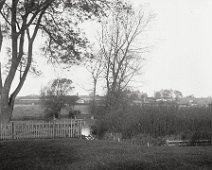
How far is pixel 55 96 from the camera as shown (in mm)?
52500

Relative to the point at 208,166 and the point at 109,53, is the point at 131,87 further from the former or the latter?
the point at 208,166

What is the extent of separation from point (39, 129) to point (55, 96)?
3427 centimetres

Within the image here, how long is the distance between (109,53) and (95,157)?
26562 millimetres

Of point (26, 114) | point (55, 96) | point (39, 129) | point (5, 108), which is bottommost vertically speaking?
point (26, 114)

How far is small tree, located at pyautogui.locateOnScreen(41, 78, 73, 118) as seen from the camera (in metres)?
50.3

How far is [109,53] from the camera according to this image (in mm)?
35281

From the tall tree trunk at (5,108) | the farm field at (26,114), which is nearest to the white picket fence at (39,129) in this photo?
the tall tree trunk at (5,108)

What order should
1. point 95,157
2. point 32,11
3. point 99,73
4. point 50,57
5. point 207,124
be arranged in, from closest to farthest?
point 95,157 < point 32,11 < point 50,57 < point 207,124 < point 99,73

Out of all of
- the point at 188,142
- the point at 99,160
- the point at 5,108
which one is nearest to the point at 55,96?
the point at 5,108

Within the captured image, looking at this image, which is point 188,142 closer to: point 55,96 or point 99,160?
point 99,160

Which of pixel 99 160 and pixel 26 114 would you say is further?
pixel 26 114

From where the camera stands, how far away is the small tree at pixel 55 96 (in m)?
50.3

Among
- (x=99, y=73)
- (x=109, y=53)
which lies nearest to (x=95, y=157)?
(x=109, y=53)

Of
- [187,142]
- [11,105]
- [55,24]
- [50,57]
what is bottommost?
[187,142]
